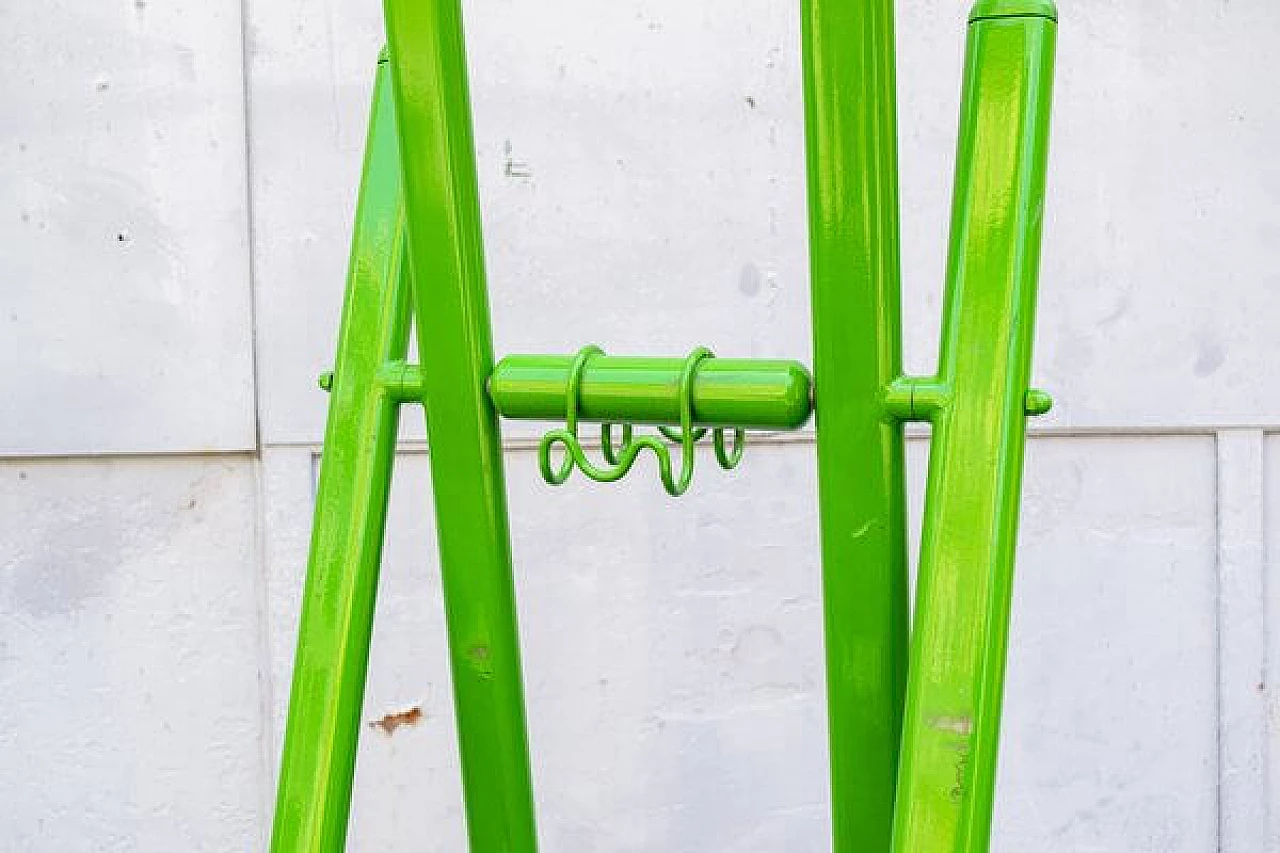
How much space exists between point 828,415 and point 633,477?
102 cm

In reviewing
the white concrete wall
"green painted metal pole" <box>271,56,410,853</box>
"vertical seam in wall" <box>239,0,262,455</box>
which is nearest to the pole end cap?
"green painted metal pole" <box>271,56,410,853</box>

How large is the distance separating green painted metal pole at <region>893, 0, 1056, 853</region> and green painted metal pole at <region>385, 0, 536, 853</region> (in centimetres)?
28

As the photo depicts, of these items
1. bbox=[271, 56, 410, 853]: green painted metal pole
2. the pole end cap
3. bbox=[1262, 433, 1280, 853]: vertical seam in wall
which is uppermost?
the pole end cap

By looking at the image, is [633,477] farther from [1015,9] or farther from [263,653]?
[1015,9]

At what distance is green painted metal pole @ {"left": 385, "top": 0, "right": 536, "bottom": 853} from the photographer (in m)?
0.95

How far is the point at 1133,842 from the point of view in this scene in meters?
2.02

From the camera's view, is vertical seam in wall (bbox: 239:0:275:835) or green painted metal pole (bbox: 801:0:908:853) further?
vertical seam in wall (bbox: 239:0:275:835)

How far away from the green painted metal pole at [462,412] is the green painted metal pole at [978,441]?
0.28 m

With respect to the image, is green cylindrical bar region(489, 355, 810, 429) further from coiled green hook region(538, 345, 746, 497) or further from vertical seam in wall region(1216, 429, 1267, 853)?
vertical seam in wall region(1216, 429, 1267, 853)

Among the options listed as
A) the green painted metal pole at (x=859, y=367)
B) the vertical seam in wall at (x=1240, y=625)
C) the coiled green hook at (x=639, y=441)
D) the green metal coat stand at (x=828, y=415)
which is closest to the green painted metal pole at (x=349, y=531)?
the green metal coat stand at (x=828, y=415)

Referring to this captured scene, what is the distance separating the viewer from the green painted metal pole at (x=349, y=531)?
0.96 metres

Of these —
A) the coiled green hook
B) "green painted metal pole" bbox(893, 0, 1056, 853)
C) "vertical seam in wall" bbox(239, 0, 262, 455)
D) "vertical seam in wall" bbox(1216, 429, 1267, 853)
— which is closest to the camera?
"green painted metal pole" bbox(893, 0, 1056, 853)

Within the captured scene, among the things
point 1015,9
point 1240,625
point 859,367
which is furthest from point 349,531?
point 1240,625

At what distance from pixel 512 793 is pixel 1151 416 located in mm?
1205
